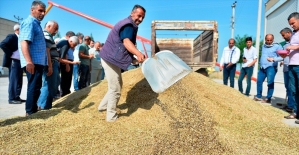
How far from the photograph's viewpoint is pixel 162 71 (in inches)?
112

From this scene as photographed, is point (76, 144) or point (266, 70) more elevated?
point (266, 70)

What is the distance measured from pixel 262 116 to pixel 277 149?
1.43 m

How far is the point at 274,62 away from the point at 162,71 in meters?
3.97

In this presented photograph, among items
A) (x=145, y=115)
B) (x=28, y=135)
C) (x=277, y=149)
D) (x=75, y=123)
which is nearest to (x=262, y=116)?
(x=277, y=149)

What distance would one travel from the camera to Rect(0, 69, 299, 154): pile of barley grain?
237cm

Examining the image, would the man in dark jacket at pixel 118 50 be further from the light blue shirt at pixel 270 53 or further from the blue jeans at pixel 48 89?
the light blue shirt at pixel 270 53

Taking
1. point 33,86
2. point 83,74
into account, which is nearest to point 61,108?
point 33,86

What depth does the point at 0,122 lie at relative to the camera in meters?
3.02

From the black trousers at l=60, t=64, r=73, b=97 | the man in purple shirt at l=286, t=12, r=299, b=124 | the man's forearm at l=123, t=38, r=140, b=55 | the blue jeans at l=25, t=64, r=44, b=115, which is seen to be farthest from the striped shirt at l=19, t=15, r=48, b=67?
the man in purple shirt at l=286, t=12, r=299, b=124

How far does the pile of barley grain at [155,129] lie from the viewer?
7.77 feet

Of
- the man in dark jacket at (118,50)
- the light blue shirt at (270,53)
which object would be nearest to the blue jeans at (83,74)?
the man in dark jacket at (118,50)

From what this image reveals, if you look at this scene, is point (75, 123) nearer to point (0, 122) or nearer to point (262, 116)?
point (0, 122)

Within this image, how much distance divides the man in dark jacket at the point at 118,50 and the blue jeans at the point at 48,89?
1283 mm

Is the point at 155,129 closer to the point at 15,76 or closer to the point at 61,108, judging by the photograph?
the point at 61,108
